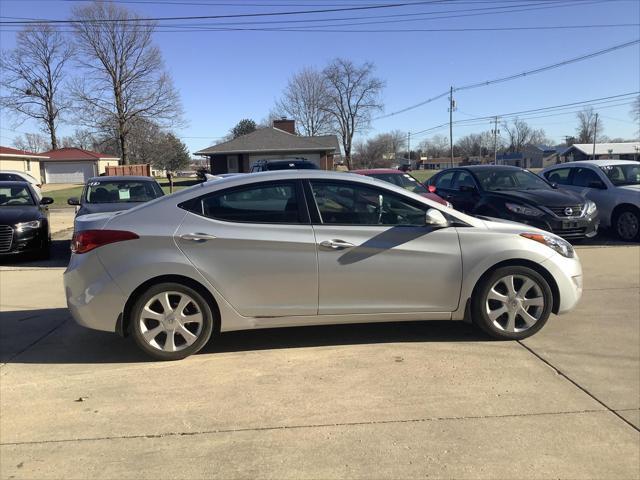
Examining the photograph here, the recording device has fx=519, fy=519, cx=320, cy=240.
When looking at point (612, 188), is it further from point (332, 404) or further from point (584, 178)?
point (332, 404)

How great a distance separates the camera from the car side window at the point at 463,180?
436 inches

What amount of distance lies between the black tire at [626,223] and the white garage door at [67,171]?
55.0m

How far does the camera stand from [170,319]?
4324 millimetres

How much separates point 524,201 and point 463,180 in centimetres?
201

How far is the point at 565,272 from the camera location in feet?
15.5

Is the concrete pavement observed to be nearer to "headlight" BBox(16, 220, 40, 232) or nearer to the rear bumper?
the rear bumper

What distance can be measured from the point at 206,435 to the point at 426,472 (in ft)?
4.47

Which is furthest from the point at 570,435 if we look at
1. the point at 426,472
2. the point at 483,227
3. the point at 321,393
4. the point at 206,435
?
the point at 206,435

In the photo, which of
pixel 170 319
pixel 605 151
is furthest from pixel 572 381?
pixel 605 151

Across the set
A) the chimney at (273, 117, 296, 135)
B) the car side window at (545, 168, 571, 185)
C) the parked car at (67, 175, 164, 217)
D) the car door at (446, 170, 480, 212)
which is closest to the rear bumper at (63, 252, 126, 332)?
the parked car at (67, 175, 164, 217)

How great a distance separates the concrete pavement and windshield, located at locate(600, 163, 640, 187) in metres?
6.94

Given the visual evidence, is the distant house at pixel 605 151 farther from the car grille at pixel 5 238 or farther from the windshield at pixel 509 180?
the car grille at pixel 5 238

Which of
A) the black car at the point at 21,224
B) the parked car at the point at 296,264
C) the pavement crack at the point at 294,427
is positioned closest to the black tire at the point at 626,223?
the parked car at the point at 296,264

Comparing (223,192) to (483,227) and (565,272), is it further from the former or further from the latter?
(565,272)
